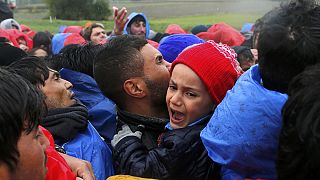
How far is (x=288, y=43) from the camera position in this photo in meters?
1.21

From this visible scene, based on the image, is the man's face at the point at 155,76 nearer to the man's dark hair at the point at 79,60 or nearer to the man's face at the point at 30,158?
the man's dark hair at the point at 79,60

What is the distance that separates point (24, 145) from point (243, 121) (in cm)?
63

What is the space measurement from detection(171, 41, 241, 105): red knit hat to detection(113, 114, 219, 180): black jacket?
157 mm

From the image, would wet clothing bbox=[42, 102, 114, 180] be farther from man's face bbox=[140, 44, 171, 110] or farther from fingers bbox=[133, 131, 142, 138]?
man's face bbox=[140, 44, 171, 110]

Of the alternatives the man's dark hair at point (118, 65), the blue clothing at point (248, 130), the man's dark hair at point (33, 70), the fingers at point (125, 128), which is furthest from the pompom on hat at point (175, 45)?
the blue clothing at point (248, 130)

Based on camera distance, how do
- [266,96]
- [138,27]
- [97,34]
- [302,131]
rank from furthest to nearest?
[97,34] → [138,27] → [266,96] → [302,131]

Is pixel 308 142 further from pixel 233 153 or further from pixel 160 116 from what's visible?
pixel 160 116

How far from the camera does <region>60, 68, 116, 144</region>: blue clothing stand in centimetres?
241

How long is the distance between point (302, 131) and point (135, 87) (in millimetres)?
1231

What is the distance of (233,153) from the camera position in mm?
1327

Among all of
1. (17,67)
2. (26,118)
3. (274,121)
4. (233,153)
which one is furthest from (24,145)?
(17,67)

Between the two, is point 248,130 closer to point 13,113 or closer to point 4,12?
point 13,113

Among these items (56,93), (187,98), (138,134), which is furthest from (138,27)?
(187,98)

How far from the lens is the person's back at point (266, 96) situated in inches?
48.0
